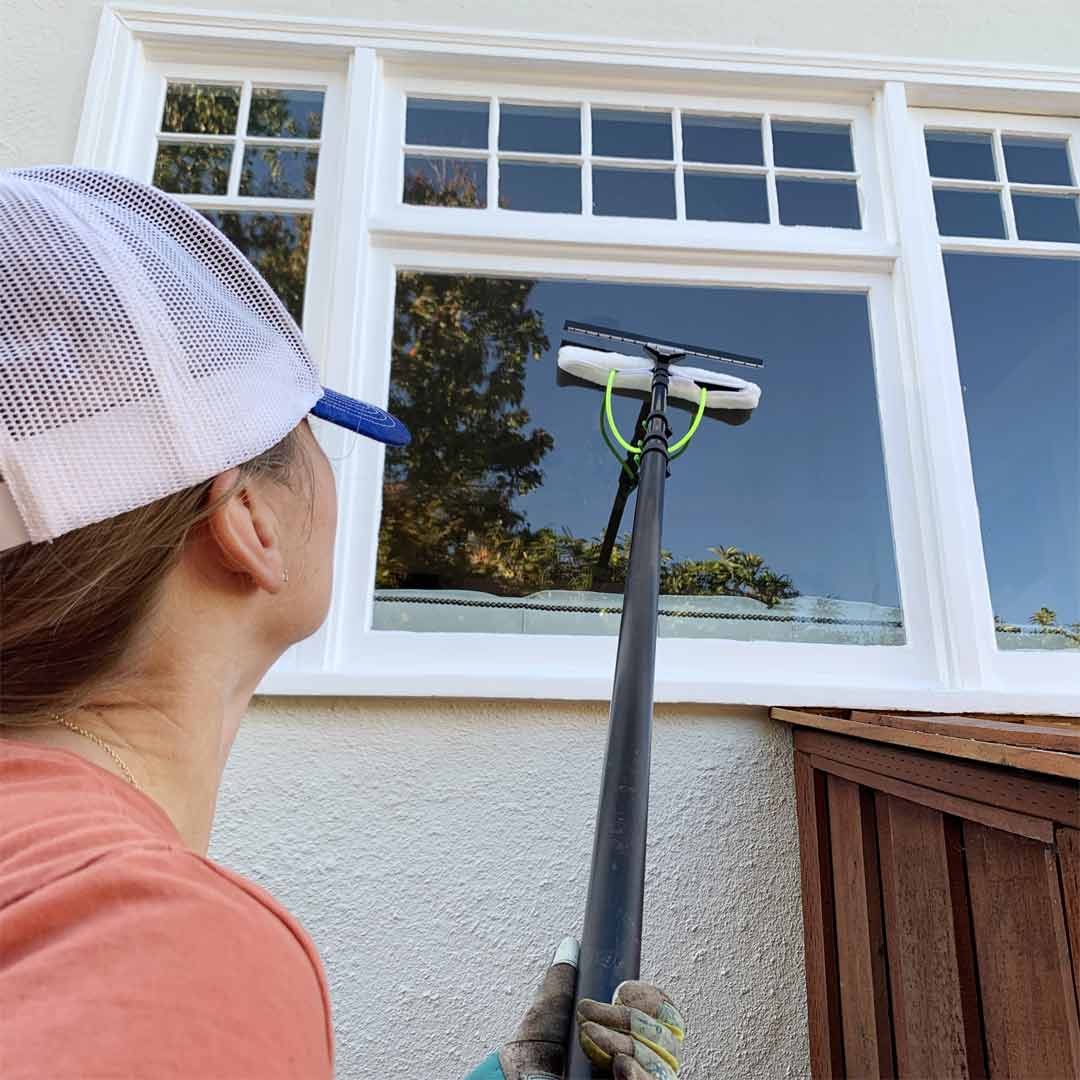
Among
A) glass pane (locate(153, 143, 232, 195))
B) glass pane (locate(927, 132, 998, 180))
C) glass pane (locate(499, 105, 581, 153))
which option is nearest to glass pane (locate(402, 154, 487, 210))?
glass pane (locate(499, 105, 581, 153))

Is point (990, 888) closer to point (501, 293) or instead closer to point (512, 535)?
point (512, 535)

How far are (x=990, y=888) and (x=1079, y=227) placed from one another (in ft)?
6.77

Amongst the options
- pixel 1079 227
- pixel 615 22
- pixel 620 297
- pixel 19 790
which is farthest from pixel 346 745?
pixel 1079 227

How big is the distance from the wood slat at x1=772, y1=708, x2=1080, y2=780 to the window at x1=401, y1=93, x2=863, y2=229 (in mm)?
1400

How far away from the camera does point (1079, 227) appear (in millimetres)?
2111

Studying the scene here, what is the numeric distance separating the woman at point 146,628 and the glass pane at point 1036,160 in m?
2.25

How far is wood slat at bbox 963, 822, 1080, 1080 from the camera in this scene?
2.43ft

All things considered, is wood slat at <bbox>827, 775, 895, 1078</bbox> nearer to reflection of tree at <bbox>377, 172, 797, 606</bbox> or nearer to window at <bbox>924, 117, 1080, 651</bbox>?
reflection of tree at <bbox>377, 172, 797, 606</bbox>

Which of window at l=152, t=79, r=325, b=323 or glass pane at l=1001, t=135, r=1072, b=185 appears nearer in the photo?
window at l=152, t=79, r=325, b=323

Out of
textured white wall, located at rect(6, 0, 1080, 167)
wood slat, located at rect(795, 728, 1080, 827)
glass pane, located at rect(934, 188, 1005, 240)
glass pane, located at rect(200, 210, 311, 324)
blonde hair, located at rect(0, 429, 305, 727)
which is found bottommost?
→ wood slat, located at rect(795, 728, 1080, 827)

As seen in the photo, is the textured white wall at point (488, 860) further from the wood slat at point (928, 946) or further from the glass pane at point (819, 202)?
the glass pane at point (819, 202)

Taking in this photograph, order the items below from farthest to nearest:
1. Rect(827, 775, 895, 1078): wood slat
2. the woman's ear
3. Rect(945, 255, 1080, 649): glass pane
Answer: Rect(945, 255, 1080, 649): glass pane → Rect(827, 775, 895, 1078): wood slat → the woman's ear

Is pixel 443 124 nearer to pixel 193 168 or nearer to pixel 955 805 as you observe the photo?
pixel 193 168

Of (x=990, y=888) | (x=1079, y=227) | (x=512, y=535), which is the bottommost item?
(x=990, y=888)
